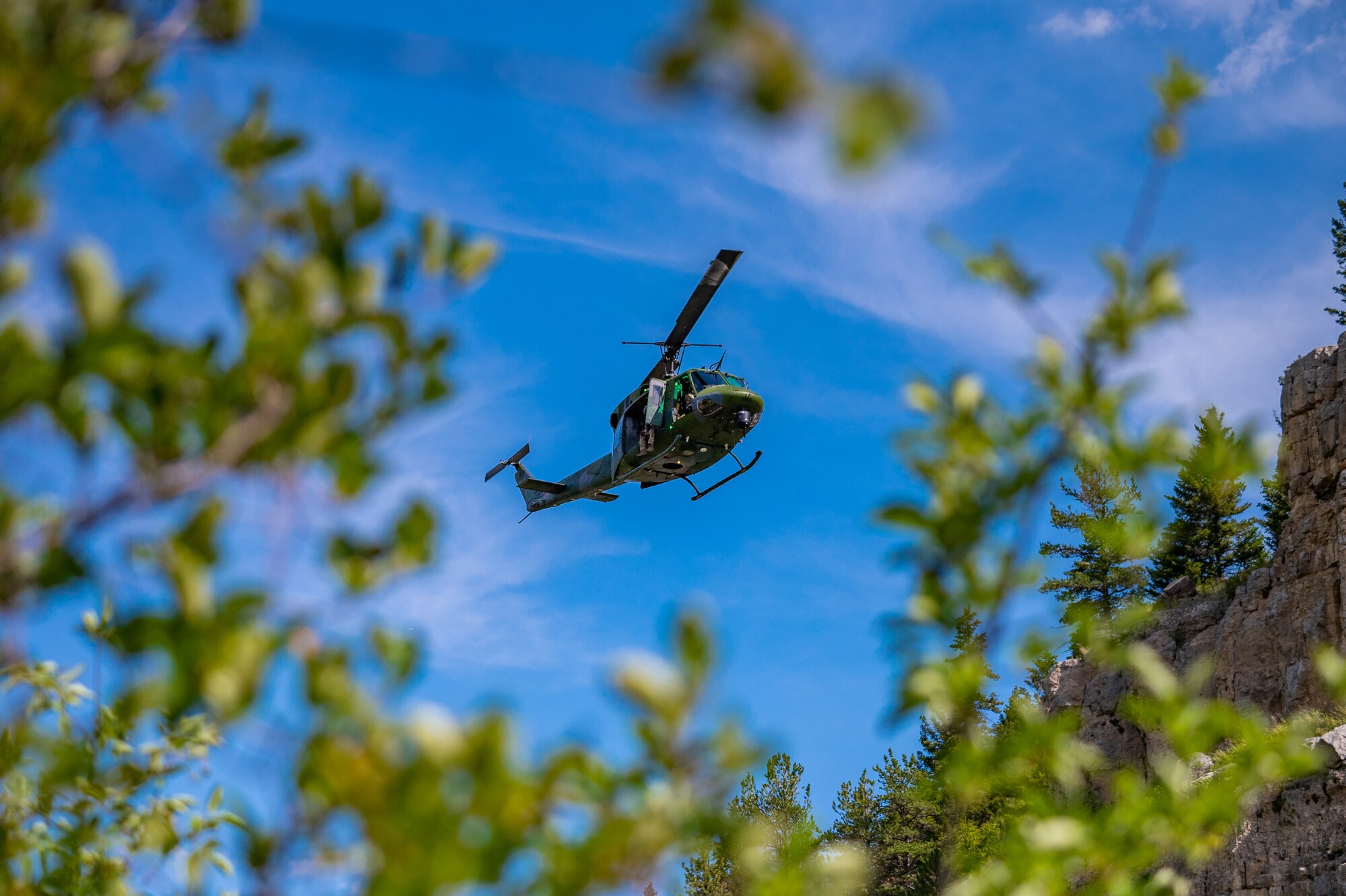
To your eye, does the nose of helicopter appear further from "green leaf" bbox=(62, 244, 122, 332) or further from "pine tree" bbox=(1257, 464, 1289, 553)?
"pine tree" bbox=(1257, 464, 1289, 553)

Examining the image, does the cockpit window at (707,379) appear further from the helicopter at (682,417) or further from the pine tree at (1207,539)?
the pine tree at (1207,539)

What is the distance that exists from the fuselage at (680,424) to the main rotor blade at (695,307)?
731 mm

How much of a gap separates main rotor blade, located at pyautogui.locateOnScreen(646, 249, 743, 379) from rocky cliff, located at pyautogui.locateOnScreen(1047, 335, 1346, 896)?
1393 cm

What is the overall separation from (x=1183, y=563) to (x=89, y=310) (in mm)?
41347

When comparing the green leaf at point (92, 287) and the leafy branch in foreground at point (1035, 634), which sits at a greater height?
the green leaf at point (92, 287)

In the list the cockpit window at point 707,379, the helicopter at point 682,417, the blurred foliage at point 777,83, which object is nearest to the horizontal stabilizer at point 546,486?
the helicopter at point 682,417

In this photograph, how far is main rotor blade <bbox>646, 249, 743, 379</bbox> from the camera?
42.6 feet

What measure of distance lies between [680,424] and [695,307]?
182 cm

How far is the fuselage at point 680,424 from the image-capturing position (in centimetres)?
1339

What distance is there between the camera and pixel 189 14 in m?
1.61

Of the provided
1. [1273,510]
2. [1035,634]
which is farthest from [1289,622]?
[1035,634]

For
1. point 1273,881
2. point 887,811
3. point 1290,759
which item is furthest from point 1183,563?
point 1290,759

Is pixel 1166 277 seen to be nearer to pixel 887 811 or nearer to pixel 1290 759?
pixel 1290 759

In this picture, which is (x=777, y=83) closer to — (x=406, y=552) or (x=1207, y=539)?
(x=406, y=552)
